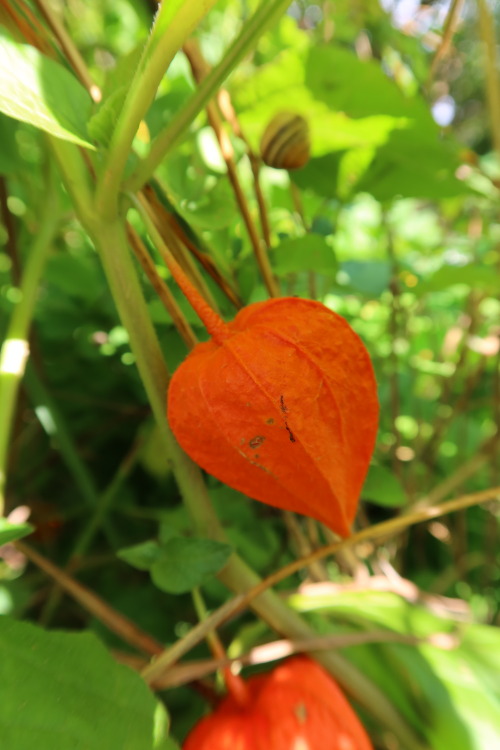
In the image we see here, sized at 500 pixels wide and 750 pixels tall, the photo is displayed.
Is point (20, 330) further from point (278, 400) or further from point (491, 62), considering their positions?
point (491, 62)

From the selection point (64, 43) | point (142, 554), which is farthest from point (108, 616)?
point (64, 43)

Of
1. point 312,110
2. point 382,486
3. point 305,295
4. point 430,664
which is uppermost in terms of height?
point 312,110

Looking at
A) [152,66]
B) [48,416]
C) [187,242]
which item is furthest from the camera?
[48,416]

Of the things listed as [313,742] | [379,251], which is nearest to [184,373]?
[313,742]

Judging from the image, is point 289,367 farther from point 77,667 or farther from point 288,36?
point 288,36

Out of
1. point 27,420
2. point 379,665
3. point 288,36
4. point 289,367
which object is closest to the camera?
point 289,367

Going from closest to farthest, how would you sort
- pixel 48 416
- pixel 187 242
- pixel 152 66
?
1. pixel 152 66
2. pixel 187 242
3. pixel 48 416

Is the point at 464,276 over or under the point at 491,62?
under
